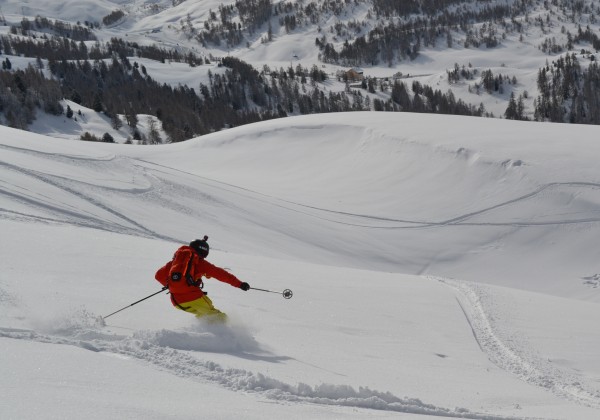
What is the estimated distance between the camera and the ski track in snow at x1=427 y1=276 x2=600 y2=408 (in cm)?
834

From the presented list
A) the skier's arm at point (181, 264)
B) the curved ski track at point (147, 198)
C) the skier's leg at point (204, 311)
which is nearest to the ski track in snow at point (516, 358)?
the skier's leg at point (204, 311)

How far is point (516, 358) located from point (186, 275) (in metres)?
5.67

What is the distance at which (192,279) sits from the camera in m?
8.19

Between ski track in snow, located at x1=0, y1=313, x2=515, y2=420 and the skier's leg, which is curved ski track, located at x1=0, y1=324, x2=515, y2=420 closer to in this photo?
ski track in snow, located at x1=0, y1=313, x2=515, y2=420

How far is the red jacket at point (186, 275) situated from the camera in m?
8.12

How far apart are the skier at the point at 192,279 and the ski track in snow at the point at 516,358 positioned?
4.69 metres

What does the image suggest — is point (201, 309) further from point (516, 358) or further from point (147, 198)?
point (147, 198)

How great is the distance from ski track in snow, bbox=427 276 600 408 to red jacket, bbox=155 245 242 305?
15.5ft

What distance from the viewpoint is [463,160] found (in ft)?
89.9

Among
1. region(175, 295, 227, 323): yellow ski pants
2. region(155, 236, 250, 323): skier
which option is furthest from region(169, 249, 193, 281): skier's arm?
region(175, 295, 227, 323): yellow ski pants

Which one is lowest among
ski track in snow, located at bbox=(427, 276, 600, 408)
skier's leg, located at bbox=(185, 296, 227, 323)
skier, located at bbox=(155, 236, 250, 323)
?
ski track in snow, located at bbox=(427, 276, 600, 408)

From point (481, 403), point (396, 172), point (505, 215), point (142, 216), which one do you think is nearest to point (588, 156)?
point (505, 215)

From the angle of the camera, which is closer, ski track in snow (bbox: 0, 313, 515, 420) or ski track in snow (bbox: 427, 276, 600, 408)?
ski track in snow (bbox: 0, 313, 515, 420)

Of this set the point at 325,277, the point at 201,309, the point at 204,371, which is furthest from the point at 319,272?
the point at 204,371
